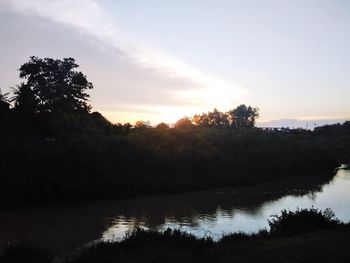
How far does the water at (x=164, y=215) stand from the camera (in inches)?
819

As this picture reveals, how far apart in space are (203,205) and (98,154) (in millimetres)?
10057

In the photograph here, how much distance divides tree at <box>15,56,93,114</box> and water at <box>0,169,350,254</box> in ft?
83.5

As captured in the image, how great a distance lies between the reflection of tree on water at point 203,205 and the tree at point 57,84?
81.9 ft

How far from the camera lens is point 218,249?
1285 cm

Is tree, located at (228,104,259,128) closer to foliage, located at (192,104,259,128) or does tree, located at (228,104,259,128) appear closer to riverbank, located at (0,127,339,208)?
foliage, located at (192,104,259,128)

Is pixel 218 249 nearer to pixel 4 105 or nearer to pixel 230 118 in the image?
pixel 4 105

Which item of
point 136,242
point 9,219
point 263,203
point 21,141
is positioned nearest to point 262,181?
point 263,203

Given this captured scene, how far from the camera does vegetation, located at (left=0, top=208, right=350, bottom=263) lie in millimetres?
11523

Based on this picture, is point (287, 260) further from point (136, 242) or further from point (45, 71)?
point (45, 71)

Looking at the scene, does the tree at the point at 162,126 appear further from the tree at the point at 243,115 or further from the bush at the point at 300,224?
the tree at the point at 243,115

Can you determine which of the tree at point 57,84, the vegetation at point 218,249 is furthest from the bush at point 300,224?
the tree at point 57,84

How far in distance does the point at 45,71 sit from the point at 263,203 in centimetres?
3623

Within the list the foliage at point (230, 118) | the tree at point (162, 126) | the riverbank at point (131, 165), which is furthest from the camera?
the foliage at point (230, 118)

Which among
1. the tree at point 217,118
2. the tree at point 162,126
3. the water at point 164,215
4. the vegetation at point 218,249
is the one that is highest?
the tree at point 217,118
